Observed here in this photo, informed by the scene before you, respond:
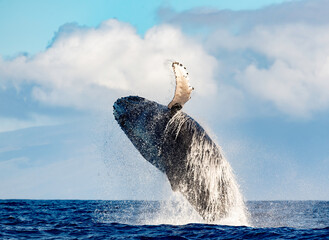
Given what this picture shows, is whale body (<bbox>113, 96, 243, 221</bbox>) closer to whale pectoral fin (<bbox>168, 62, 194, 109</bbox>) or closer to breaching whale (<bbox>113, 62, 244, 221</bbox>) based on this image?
breaching whale (<bbox>113, 62, 244, 221</bbox>)

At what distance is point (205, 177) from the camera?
9570mm

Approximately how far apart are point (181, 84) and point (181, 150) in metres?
1.40

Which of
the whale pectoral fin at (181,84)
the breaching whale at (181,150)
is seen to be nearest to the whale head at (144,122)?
the breaching whale at (181,150)

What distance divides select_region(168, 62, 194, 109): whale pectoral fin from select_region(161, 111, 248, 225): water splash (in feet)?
1.65

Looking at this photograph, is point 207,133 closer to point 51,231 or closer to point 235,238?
point 235,238

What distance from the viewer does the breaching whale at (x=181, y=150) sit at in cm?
935

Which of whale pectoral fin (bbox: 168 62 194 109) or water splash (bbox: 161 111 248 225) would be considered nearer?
whale pectoral fin (bbox: 168 62 194 109)

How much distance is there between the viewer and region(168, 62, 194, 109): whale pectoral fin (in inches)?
346

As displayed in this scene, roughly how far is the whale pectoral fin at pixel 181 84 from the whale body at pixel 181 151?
0.47 meters

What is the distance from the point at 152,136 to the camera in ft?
30.7

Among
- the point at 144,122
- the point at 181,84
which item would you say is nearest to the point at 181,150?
the point at 144,122

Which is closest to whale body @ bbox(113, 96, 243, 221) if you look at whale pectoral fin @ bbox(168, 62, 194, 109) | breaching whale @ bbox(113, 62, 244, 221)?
breaching whale @ bbox(113, 62, 244, 221)

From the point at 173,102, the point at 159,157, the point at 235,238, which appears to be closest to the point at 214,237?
the point at 235,238

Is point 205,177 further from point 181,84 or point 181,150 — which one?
point 181,84
